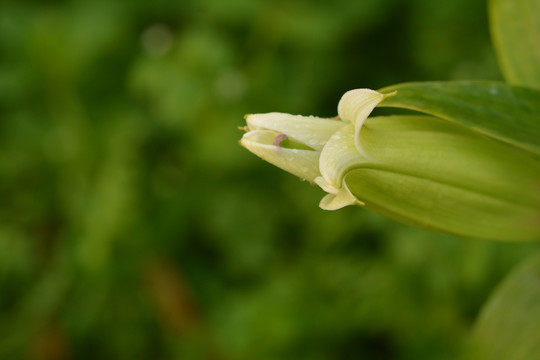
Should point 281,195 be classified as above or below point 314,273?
above

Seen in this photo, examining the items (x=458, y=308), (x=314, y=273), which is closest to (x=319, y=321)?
(x=314, y=273)

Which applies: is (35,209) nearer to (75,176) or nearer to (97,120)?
(75,176)

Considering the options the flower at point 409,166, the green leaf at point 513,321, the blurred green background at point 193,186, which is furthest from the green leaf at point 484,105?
the blurred green background at point 193,186

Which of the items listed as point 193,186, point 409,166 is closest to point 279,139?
point 409,166

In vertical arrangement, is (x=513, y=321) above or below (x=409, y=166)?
below

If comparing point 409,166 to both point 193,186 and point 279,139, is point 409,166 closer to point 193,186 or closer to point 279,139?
point 279,139

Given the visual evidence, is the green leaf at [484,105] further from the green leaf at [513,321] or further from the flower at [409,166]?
the green leaf at [513,321]

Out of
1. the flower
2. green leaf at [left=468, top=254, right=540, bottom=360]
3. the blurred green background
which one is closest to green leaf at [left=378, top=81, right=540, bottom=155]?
the flower
